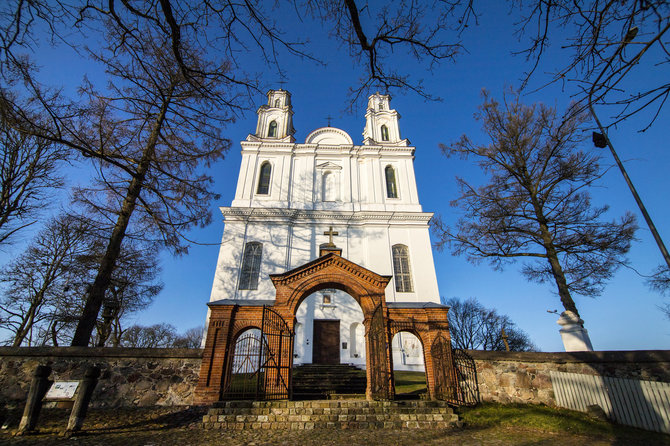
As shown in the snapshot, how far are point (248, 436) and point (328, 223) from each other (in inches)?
Answer: 568

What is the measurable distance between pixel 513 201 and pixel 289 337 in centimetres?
1073

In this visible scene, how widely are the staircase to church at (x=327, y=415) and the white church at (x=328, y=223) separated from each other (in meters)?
8.12

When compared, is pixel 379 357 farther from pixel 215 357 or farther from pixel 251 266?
pixel 251 266

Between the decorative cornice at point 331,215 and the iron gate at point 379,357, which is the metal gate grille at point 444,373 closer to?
the iron gate at point 379,357

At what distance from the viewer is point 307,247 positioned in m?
18.5

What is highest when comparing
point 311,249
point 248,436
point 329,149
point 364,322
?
point 329,149

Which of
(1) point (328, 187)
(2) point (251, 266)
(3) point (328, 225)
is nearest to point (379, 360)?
(2) point (251, 266)

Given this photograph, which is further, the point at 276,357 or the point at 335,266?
the point at 335,266

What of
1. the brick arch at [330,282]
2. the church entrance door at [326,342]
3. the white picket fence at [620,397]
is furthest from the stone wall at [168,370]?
the church entrance door at [326,342]

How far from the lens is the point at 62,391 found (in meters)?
5.99

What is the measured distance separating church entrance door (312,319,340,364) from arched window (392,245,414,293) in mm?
4411

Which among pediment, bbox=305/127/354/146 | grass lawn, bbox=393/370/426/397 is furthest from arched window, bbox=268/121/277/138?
grass lawn, bbox=393/370/426/397

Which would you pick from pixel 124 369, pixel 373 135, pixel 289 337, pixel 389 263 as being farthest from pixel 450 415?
pixel 373 135

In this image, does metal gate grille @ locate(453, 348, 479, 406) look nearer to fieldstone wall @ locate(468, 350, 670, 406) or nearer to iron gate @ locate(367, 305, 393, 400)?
fieldstone wall @ locate(468, 350, 670, 406)
